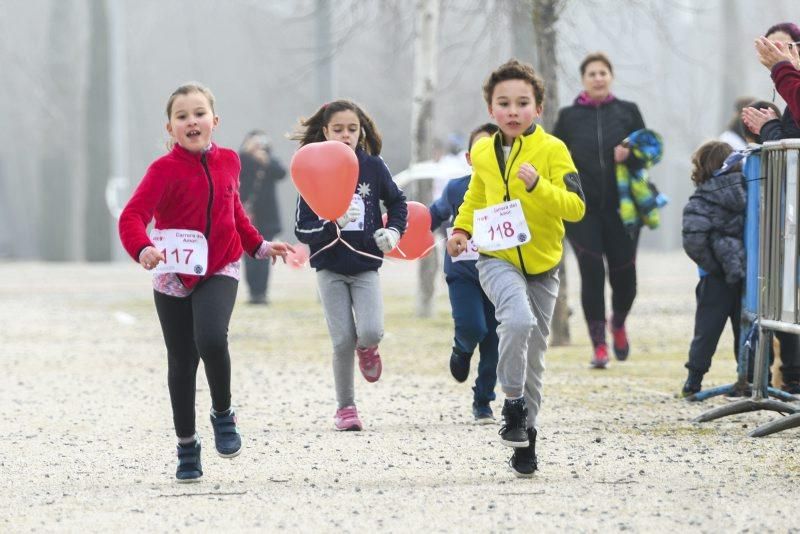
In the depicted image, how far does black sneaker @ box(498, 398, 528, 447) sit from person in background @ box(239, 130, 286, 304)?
41.6 ft

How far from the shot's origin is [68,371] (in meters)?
12.2

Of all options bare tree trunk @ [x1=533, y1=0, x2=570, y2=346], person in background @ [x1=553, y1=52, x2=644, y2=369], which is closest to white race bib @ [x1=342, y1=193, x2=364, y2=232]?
person in background @ [x1=553, y1=52, x2=644, y2=369]

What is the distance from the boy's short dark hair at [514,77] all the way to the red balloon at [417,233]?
230 cm

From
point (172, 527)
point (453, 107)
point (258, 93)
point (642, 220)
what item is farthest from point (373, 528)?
point (258, 93)

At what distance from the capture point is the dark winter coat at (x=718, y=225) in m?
9.26

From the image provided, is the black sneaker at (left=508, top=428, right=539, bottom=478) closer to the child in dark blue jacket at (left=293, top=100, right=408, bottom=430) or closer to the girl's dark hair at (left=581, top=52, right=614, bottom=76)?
the child in dark blue jacket at (left=293, top=100, right=408, bottom=430)

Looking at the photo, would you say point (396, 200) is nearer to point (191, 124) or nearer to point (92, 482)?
point (191, 124)

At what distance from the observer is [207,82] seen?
51.7 meters

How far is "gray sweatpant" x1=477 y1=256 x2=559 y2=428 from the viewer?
6684mm

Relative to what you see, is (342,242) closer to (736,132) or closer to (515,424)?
(515,424)

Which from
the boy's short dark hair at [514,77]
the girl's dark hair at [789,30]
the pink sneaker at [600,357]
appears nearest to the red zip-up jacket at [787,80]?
the boy's short dark hair at [514,77]

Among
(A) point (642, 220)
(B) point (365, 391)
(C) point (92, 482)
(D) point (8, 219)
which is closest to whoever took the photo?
(C) point (92, 482)

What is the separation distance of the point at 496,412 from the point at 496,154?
2.51 meters

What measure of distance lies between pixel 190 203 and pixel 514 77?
1.46 metres
